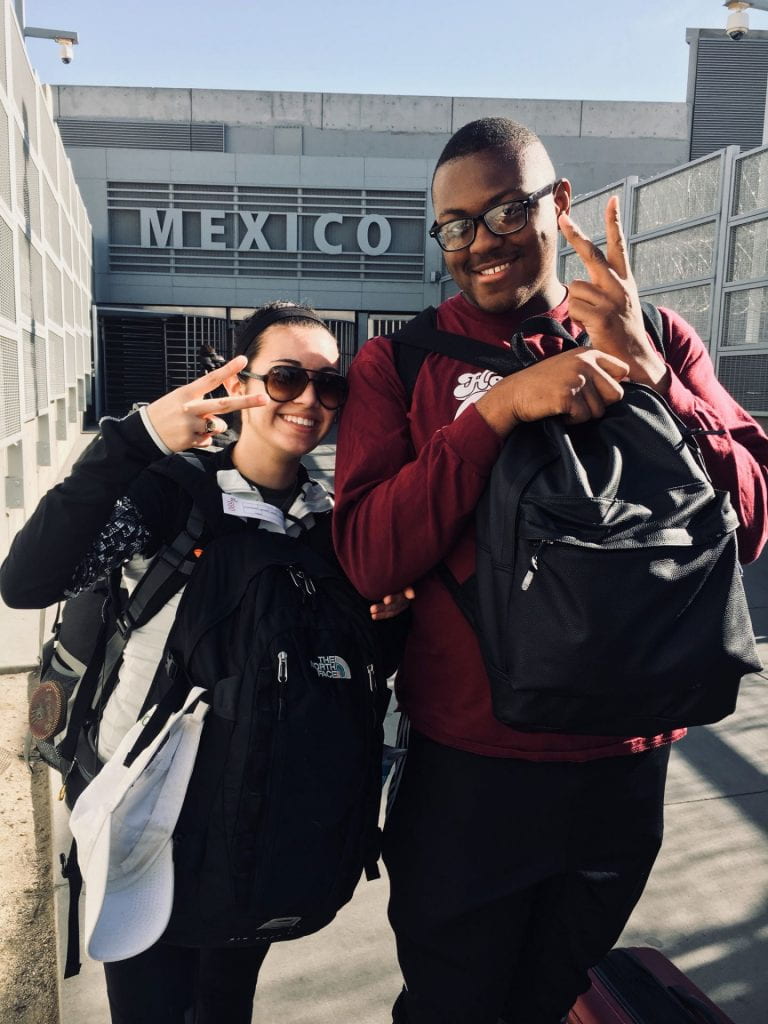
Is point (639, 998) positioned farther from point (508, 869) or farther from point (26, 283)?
point (26, 283)

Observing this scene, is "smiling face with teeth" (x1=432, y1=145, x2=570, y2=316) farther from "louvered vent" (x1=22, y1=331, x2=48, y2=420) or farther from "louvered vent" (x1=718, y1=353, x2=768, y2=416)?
"louvered vent" (x1=718, y1=353, x2=768, y2=416)

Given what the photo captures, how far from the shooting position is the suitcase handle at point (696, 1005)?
2090mm

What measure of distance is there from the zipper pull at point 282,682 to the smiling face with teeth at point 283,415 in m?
0.47

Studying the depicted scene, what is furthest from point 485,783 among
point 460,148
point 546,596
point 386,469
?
point 460,148

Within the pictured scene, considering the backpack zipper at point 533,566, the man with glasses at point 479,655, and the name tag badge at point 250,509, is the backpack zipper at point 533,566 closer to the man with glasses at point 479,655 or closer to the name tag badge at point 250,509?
the man with glasses at point 479,655

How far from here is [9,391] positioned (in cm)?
600

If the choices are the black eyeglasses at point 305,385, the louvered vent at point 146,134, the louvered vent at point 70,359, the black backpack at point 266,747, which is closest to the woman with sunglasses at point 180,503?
the black eyeglasses at point 305,385

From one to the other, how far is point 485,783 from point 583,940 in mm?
414

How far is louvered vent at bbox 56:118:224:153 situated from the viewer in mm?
28141

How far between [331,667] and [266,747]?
0.62 ft

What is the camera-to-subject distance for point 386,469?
1.59 m

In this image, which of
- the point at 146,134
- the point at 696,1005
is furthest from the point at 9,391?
the point at 146,134

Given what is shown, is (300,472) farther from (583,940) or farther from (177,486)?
(583,940)

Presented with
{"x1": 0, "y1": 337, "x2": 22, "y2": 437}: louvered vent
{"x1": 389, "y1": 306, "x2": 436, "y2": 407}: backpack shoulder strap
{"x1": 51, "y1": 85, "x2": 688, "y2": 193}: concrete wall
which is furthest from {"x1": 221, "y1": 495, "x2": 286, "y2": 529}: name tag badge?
{"x1": 51, "y1": 85, "x2": 688, "y2": 193}: concrete wall
